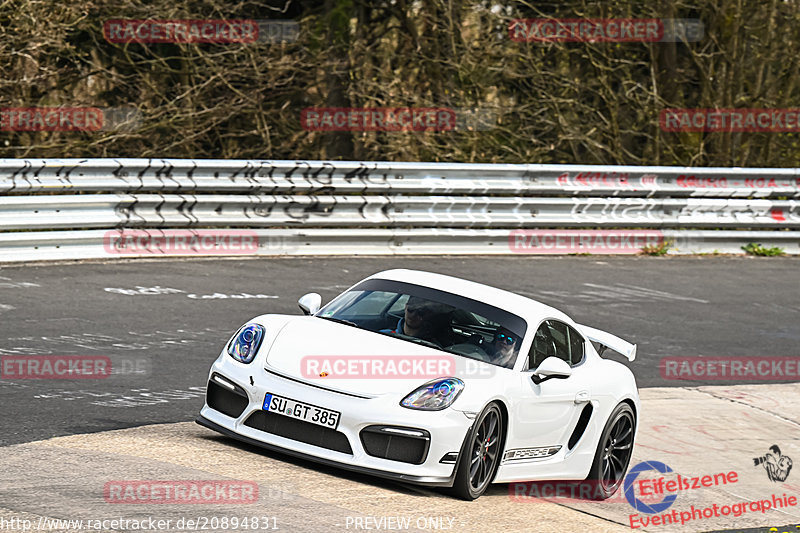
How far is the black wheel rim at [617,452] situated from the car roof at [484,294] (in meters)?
0.85

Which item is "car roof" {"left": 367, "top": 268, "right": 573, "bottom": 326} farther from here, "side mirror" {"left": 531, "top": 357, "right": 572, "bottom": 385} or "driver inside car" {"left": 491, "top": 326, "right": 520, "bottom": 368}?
"side mirror" {"left": 531, "top": 357, "right": 572, "bottom": 385}

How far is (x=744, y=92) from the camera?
22875 mm

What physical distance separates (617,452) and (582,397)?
0.76m

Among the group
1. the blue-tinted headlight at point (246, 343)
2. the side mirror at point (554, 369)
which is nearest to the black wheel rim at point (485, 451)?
the side mirror at point (554, 369)

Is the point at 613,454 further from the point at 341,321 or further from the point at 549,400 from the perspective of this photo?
the point at 341,321

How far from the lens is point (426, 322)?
7.69 meters

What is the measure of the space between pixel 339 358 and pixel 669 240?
42.3 ft

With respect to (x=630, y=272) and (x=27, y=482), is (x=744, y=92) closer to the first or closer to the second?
(x=630, y=272)

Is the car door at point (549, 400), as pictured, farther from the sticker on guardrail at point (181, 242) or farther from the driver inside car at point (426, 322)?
the sticker on guardrail at point (181, 242)

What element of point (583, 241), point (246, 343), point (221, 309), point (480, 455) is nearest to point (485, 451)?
point (480, 455)

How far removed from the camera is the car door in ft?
24.2

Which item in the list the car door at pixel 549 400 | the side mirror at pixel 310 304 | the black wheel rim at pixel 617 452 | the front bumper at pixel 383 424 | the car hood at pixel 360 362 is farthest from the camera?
the black wheel rim at pixel 617 452

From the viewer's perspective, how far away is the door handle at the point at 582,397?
25.8ft

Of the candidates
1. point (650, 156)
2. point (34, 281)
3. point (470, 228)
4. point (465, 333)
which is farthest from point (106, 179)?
point (650, 156)
